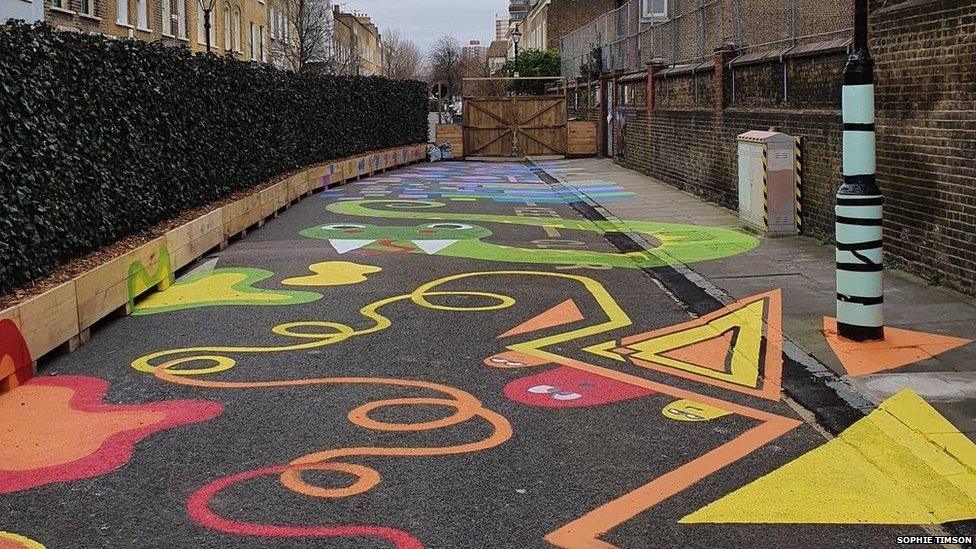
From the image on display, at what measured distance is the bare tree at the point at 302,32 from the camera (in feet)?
163

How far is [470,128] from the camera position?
130ft

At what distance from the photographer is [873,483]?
17.3 feet

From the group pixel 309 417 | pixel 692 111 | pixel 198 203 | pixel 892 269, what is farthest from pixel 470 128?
pixel 309 417

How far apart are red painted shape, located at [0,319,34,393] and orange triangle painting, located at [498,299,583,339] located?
3690 mm

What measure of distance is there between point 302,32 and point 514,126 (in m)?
14.2

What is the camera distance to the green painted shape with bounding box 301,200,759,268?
13484mm

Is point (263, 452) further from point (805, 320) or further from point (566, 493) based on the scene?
point (805, 320)

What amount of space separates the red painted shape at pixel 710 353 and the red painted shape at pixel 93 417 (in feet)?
11.6

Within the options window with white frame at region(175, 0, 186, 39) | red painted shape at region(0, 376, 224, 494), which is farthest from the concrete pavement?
window with white frame at region(175, 0, 186, 39)

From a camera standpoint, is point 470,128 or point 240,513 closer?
point 240,513

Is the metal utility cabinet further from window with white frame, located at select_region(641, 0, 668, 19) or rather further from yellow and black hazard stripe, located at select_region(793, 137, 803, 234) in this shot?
window with white frame, located at select_region(641, 0, 668, 19)

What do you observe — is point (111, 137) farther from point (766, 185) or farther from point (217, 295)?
point (766, 185)

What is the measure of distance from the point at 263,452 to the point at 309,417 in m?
0.69

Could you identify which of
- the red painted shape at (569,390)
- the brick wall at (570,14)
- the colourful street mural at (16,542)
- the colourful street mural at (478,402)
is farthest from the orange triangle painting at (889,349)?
the brick wall at (570,14)
